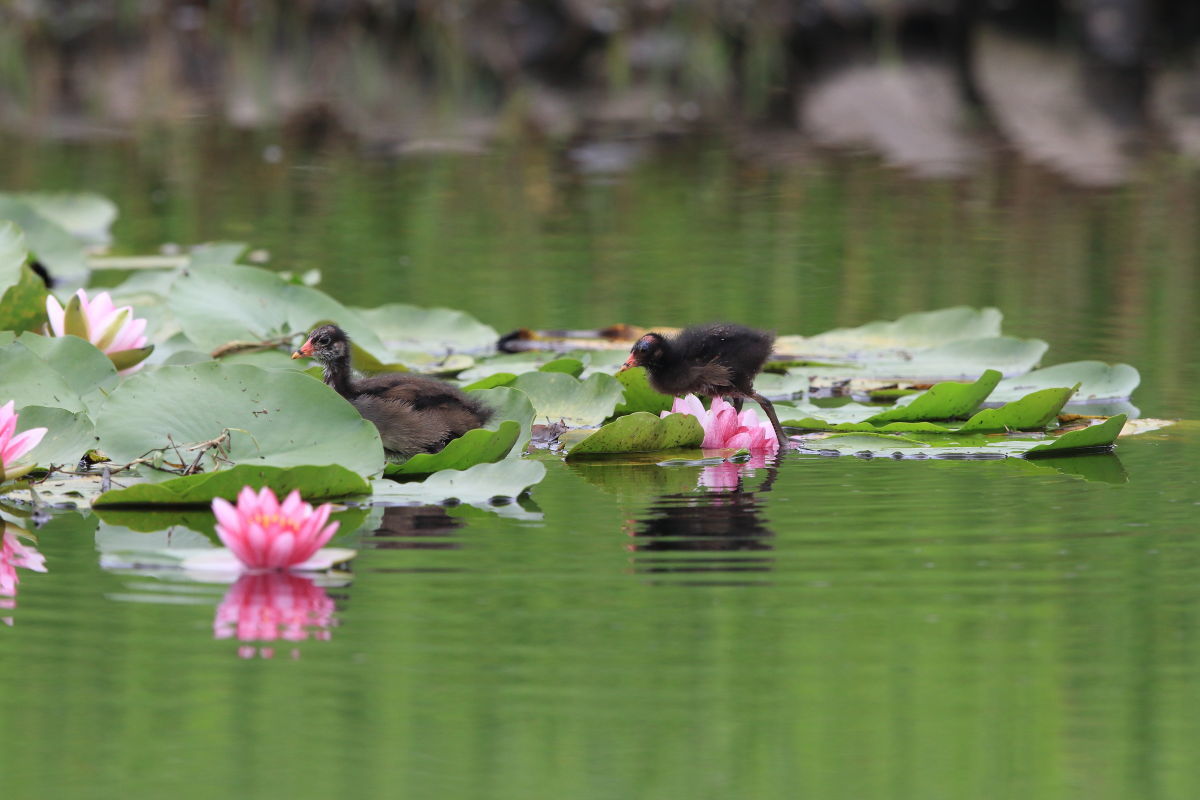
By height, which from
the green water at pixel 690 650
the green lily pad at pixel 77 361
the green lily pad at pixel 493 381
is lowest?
the green water at pixel 690 650

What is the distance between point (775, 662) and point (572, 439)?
212cm

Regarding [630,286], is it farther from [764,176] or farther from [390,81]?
[390,81]

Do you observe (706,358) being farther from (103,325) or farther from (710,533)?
(103,325)

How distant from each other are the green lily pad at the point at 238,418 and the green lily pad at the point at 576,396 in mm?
1080

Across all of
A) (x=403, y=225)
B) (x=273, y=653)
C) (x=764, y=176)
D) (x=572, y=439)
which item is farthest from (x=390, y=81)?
(x=273, y=653)

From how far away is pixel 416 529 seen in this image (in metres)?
4.24

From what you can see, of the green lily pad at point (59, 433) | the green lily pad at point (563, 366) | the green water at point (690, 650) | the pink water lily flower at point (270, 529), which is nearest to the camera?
the green water at point (690, 650)

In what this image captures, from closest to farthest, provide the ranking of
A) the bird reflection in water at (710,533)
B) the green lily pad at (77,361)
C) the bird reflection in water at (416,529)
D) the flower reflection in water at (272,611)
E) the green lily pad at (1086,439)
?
1. the flower reflection in water at (272,611)
2. the bird reflection in water at (710,533)
3. the bird reflection in water at (416,529)
4. the green lily pad at (1086,439)
5. the green lily pad at (77,361)

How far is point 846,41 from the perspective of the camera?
78.1 ft

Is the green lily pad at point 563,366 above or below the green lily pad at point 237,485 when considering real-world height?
above

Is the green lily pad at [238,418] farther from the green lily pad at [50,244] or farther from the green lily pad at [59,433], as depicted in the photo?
the green lily pad at [50,244]

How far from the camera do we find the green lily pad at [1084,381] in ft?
18.2

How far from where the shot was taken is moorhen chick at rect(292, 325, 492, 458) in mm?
4867

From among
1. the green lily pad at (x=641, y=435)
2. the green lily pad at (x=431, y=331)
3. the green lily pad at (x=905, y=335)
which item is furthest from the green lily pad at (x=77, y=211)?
the green lily pad at (x=641, y=435)
